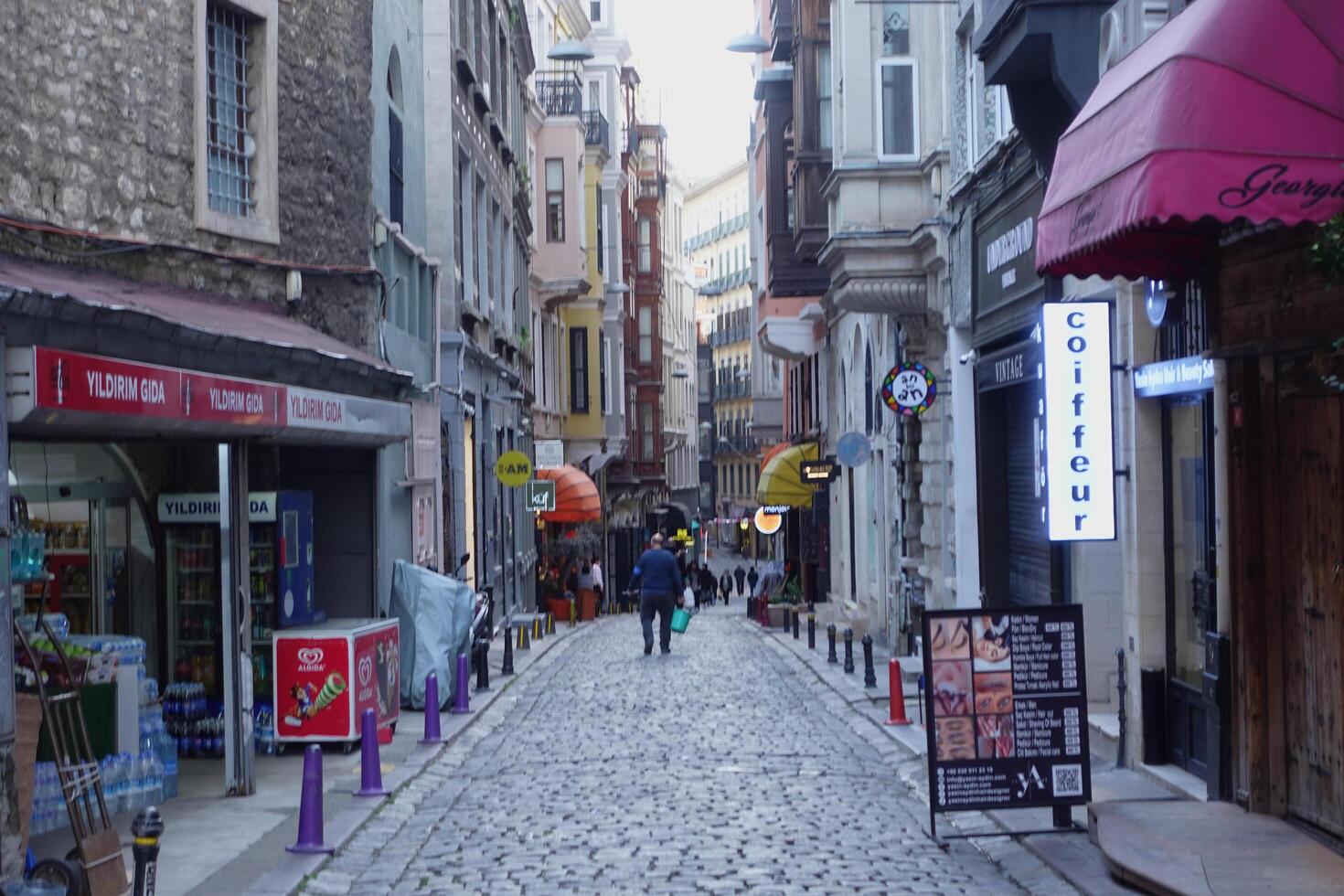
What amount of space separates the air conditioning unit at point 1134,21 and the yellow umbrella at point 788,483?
27.6 metres

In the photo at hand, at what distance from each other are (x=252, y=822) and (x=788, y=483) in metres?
29.1

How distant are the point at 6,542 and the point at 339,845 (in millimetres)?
3370

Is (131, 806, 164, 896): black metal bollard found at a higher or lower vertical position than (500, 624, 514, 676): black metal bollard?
higher

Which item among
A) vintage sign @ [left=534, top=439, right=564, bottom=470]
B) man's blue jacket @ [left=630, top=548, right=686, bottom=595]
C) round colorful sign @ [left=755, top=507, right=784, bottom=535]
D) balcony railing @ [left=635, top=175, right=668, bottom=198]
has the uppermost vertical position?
balcony railing @ [left=635, top=175, right=668, bottom=198]

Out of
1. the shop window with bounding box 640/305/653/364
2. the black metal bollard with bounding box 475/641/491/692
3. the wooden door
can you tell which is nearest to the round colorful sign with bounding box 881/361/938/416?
the black metal bollard with bounding box 475/641/491/692

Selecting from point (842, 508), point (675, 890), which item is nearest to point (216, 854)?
point (675, 890)

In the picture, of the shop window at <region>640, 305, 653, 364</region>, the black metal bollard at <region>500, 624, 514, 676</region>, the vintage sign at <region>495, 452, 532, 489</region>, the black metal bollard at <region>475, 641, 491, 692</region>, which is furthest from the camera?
the shop window at <region>640, 305, 653, 364</region>

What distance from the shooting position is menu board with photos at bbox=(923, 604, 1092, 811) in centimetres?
1070

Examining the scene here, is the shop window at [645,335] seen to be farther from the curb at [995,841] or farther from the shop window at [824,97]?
the curb at [995,841]

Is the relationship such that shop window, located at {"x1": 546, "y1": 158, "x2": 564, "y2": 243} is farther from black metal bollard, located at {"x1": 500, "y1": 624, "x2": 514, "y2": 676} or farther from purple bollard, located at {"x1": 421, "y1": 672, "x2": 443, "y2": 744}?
purple bollard, located at {"x1": 421, "y1": 672, "x2": 443, "y2": 744}

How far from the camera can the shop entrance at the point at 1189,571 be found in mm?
12102

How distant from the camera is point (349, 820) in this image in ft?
38.9

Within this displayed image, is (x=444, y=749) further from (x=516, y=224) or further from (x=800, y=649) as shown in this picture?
(x=516, y=224)

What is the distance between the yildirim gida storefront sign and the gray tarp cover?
8.38 m
